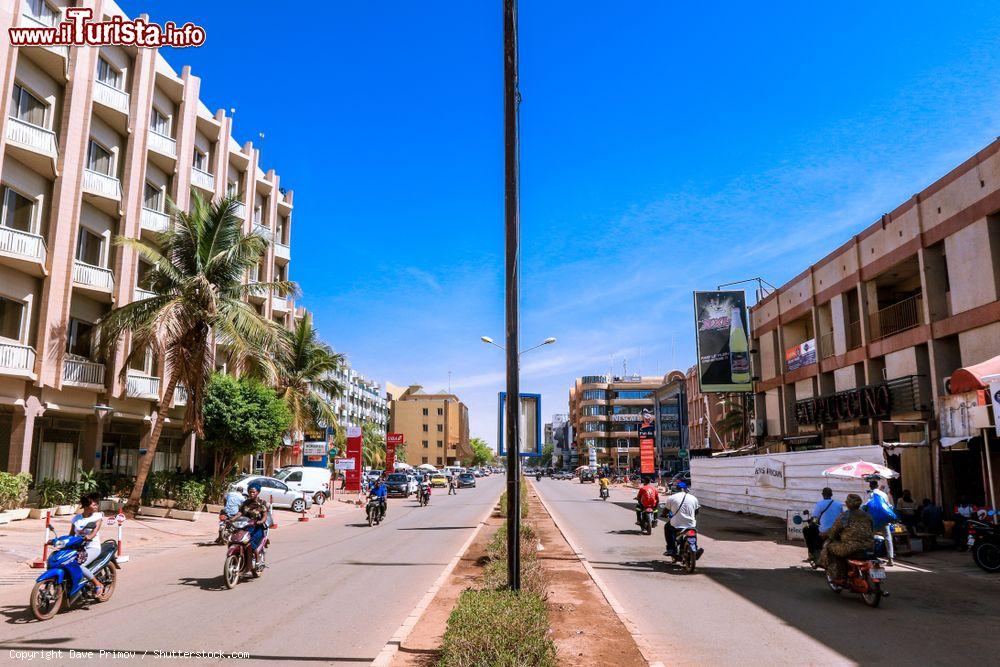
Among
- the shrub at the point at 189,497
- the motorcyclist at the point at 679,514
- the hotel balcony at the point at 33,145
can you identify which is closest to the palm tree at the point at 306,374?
the shrub at the point at 189,497

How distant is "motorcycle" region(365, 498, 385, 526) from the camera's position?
76.3ft

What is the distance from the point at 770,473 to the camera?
24297 millimetres

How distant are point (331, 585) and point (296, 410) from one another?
2533 centimetres

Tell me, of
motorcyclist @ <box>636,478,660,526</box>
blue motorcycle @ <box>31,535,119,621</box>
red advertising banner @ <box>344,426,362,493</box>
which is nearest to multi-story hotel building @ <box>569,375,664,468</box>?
red advertising banner @ <box>344,426,362,493</box>

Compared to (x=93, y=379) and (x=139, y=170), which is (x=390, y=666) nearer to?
(x=93, y=379)

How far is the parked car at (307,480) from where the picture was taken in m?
31.4

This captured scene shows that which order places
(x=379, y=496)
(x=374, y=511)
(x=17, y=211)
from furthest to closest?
(x=379, y=496), (x=374, y=511), (x=17, y=211)

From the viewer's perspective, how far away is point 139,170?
26.6 metres

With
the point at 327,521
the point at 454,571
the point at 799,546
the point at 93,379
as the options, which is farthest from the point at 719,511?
the point at 93,379

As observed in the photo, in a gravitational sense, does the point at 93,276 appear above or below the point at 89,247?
below

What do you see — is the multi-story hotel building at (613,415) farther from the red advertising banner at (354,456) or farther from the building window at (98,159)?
the building window at (98,159)

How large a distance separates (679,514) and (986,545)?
591 cm

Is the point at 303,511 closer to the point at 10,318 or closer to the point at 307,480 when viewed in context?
the point at 307,480

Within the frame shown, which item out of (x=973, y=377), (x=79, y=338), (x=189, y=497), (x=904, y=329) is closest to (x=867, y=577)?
(x=973, y=377)
